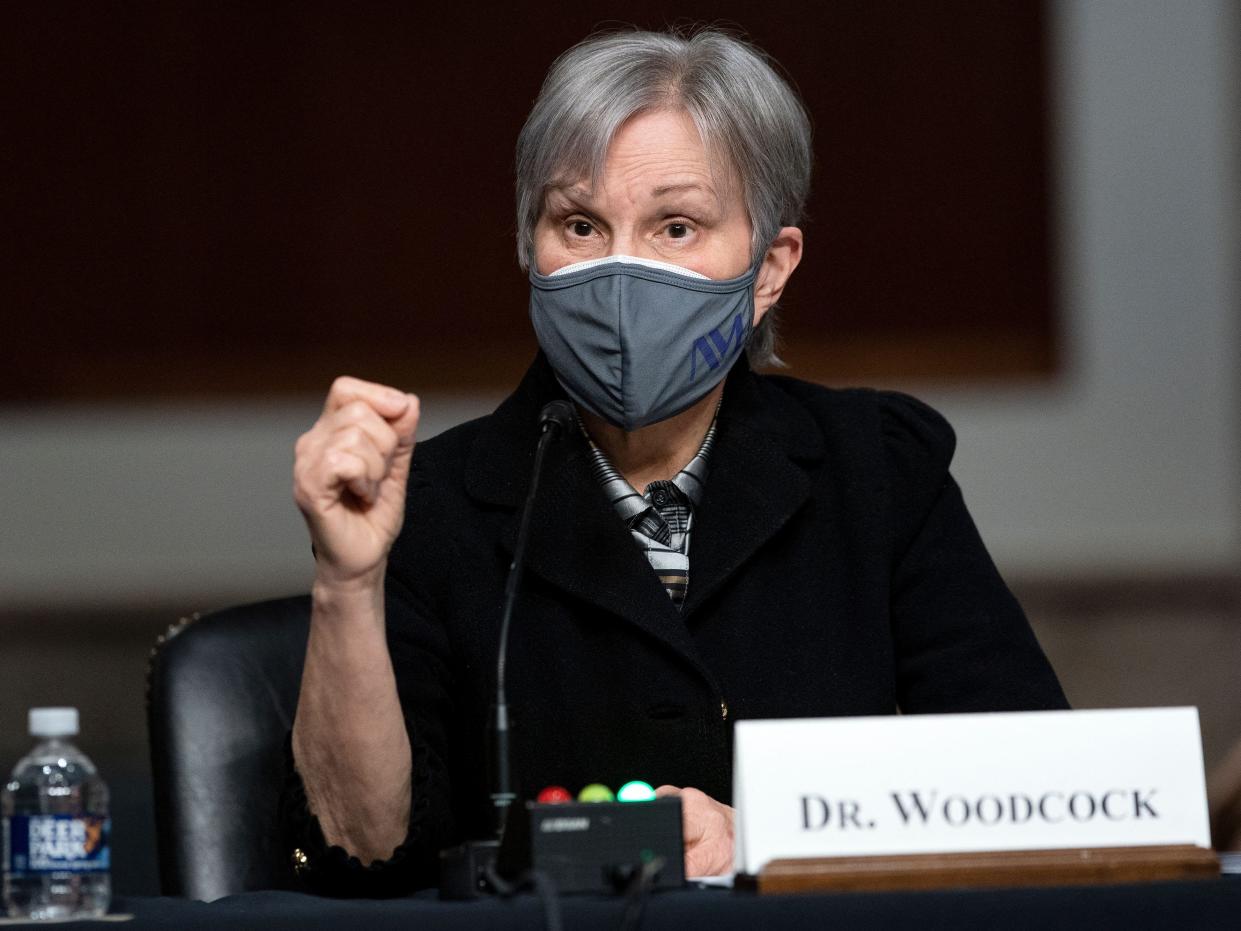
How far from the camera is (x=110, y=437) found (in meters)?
5.40

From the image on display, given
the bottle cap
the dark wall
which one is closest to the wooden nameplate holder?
the bottle cap

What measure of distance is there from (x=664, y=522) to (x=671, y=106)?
0.44 metres

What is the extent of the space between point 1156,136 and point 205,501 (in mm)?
3066

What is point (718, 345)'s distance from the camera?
1808 mm

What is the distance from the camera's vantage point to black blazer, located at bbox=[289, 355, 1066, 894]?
5.84 feet

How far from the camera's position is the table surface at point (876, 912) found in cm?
106

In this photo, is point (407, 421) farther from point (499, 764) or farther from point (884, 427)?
point (884, 427)

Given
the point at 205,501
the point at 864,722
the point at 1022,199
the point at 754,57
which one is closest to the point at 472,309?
the point at 205,501

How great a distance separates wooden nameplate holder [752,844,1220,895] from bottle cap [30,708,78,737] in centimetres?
55

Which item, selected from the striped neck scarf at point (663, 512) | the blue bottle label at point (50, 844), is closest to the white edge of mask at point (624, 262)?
the striped neck scarf at point (663, 512)

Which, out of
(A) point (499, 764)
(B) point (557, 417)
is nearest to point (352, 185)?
(B) point (557, 417)

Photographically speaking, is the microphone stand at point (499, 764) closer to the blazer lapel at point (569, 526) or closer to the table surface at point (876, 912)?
the table surface at point (876, 912)

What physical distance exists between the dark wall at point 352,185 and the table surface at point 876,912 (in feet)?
14.4

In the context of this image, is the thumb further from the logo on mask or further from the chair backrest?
the chair backrest
